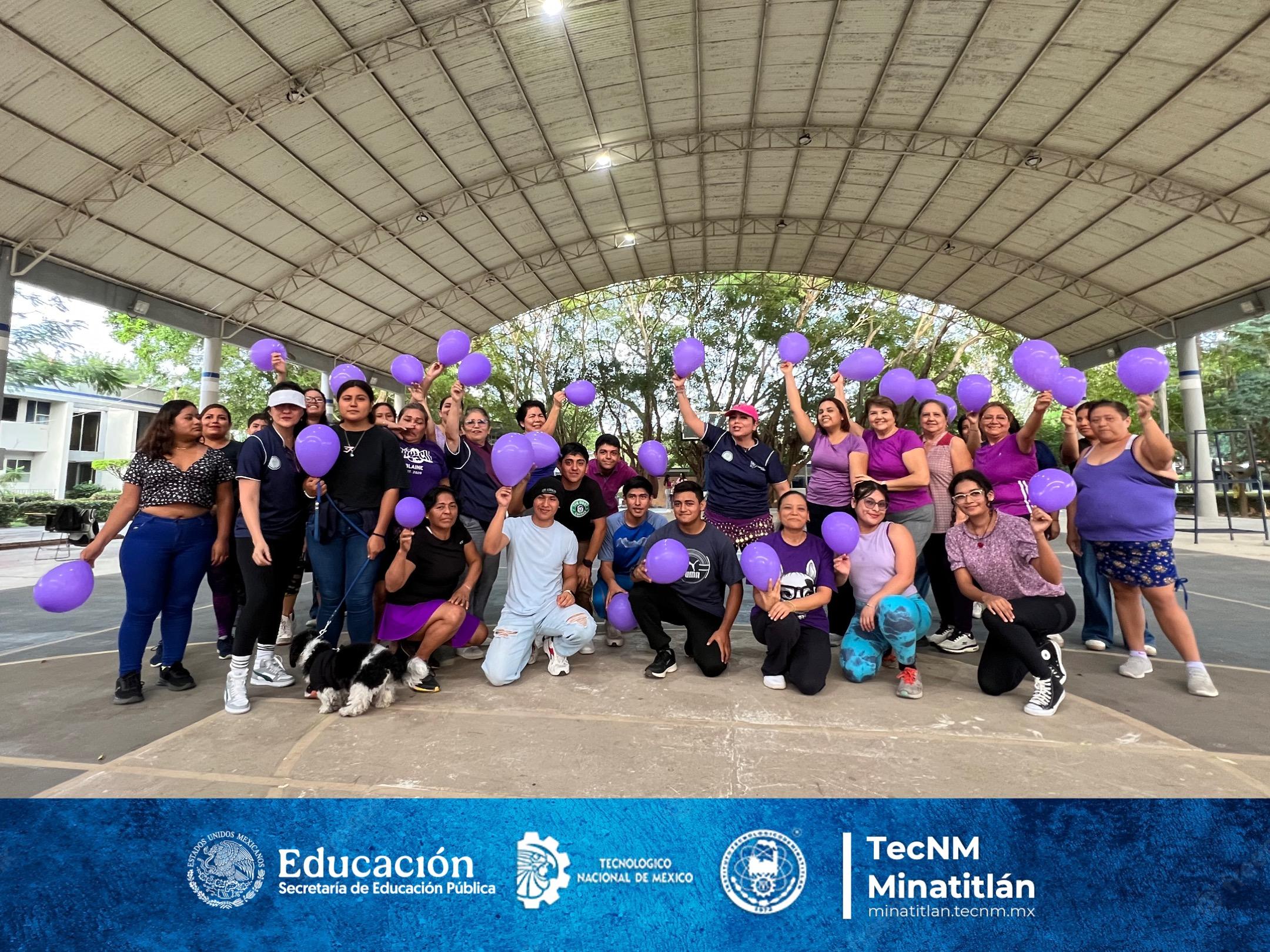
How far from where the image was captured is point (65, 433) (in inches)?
864

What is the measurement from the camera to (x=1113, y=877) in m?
1.56

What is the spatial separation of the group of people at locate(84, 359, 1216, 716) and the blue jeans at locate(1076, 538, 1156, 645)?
0.02 meters

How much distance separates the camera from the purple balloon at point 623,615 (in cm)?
374

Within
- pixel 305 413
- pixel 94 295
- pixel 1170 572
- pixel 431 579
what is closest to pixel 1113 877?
pixel 1170 572

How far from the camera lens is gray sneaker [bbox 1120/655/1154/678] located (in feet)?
10.7

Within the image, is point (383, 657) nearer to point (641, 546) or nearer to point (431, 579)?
point (431, 579)

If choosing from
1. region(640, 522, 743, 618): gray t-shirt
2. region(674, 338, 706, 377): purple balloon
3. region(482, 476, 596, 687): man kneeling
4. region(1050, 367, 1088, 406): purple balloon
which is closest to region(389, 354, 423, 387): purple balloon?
region(482, 476, 596, 687): man kneeling

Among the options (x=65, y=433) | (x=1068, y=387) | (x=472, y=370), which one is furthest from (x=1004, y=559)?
(x=65, y=433)

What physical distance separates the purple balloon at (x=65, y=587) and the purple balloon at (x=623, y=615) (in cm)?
259

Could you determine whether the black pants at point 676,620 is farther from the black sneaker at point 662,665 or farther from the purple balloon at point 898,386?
the purple balloon at point 898,386

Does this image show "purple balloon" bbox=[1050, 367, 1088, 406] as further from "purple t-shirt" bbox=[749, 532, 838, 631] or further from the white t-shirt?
the white t-shirt

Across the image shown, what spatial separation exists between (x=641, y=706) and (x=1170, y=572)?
9.23 ft

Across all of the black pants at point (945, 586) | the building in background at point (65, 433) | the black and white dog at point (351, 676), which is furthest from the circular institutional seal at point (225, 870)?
the building in background at point (65, 433)

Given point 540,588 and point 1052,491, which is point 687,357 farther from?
point 1052,491
